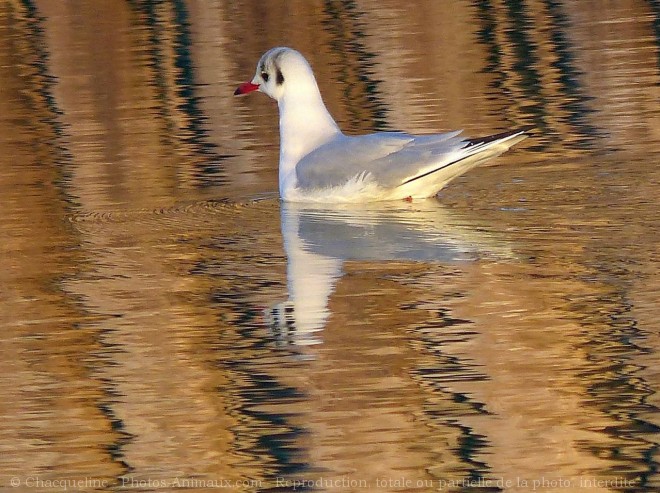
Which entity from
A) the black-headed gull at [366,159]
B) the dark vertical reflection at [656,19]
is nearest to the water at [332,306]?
the black-headed gull at [366,159]

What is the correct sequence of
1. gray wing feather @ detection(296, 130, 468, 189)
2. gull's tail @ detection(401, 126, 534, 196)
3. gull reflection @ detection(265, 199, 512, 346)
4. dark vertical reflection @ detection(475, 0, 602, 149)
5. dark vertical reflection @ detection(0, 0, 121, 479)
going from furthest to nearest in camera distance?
dark vertical reflection @ detection(475, 0, 602, 149) → gray wing feather @ detection(296, 130, 468, 189) → gull's tail @ detection(401, 126, 534, 196) → gull reflection @ detection(265, 199, 512, 346) → dark vertical reflection @ detection(0, 0, 121, 479)

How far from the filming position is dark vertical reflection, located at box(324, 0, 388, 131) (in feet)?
40.3

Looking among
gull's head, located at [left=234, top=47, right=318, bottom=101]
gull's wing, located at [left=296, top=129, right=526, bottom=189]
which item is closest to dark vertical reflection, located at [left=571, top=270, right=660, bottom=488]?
gull's wing, located at [left=296, top=129, right=526, bottom=189]

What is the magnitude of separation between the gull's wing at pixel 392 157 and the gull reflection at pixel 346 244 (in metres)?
0.16

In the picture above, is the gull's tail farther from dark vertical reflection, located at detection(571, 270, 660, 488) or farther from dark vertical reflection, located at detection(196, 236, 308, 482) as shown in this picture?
dark vertical reflection, located at detection(571, 270, 660, 488)

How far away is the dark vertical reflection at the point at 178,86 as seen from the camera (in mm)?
10669

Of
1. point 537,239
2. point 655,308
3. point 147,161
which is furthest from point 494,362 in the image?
point 147,161

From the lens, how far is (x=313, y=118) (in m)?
9.37

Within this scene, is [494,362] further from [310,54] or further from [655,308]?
[310,54]

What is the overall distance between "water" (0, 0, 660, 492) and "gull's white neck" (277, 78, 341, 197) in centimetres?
28

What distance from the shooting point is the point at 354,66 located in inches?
613

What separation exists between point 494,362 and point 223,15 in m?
16.2

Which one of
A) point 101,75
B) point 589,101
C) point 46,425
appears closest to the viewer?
point 46,425

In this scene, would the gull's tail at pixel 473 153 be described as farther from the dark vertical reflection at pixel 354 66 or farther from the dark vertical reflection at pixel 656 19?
the dark vertical reflection at pixel 656 19
